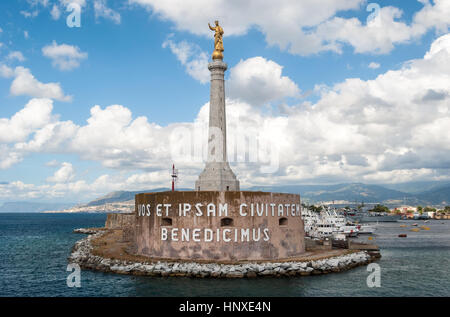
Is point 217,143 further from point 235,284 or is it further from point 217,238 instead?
point 235,284

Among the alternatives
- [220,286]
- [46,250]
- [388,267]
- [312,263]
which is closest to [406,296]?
[312,263]

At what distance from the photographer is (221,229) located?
23.8 m

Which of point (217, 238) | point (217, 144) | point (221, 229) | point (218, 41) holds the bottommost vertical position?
point (217, 238)

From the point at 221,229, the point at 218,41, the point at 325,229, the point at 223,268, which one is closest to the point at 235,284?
the point at 223,268

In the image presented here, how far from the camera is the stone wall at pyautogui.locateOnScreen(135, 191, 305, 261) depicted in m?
23.9

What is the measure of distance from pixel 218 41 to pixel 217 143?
8300mm

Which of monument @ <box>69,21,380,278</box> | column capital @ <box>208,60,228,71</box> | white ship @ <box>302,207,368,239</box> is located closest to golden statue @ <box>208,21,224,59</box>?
column capital @ <box>208,60,228,71</box>

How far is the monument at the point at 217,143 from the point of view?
2816 centimetres

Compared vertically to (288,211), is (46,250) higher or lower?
lower

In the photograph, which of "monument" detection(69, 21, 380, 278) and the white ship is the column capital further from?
the white ship

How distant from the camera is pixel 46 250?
39.6m

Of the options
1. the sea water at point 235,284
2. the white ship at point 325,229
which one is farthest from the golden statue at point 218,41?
A: the white ship at point 325,229
